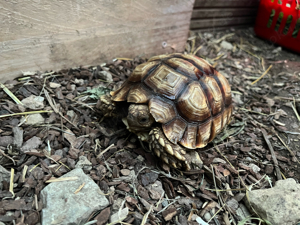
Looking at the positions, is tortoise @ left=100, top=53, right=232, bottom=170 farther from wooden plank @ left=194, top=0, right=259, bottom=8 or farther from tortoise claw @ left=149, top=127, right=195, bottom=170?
wooden plank @ left=194, top=0, right=259, bottom=8

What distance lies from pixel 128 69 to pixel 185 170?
1510 millimetres

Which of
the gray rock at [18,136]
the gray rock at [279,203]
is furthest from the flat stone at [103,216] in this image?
the gray rock at [279,203]

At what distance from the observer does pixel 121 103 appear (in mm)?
2201

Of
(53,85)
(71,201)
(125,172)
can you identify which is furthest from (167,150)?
(53,85)

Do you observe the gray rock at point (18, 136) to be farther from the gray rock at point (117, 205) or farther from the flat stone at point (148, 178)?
the flat stone at point (148, 178)

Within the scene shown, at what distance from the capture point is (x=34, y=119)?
2.03 m

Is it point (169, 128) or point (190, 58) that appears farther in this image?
point (190, 58)

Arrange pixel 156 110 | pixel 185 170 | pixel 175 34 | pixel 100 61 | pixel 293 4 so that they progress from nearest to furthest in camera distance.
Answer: pixel 156 110 < pixel 185 170 < pixel 100 61 < pixel 175 34 < pixel 293 4

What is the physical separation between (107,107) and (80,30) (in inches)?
37.0

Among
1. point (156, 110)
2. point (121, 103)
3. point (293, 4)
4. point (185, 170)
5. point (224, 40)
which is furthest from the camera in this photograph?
point (224, 40)

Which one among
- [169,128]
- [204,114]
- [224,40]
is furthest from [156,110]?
[224,40]

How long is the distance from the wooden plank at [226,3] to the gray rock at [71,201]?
348 centimetres

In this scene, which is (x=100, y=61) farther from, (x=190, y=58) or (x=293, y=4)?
(x=293, y=4)

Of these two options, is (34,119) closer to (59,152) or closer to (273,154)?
(59,152)
